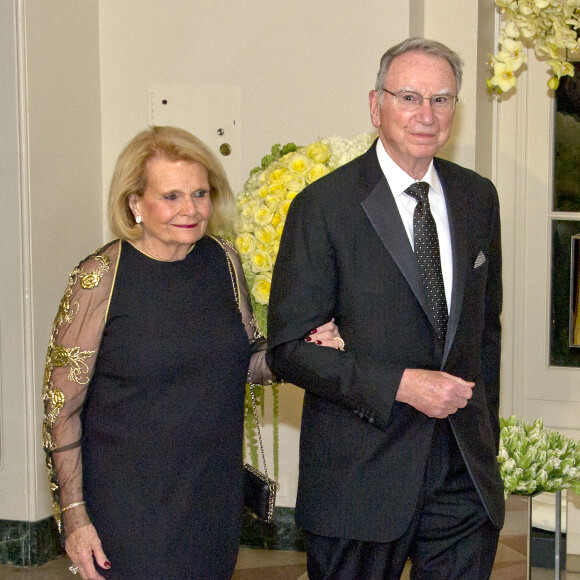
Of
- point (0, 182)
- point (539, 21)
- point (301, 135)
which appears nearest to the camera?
point (539, 21)

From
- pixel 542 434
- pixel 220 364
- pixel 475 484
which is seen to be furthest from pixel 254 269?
pixel 542 434

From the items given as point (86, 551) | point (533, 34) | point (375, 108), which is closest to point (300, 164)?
point (375, 108)

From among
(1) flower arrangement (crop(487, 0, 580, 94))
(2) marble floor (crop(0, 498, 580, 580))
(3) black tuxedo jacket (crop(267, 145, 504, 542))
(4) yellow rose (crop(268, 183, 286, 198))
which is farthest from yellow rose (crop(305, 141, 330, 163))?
(2) marble floor (crop(0, 498, 580, 580))

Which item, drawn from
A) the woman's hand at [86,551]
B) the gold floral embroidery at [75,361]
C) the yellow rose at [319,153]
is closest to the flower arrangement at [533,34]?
the yellow rose at [319,153]

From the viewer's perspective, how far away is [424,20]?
346 centimetres

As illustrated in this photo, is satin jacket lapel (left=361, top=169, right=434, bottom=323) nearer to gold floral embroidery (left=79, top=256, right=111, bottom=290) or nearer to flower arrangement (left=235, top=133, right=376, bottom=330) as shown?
flower arrangement (left=235, top=133, right=376, bottom=330)

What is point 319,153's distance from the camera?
2607 millimetres

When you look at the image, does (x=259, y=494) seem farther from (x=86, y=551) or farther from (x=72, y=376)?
(x=72, y=376)

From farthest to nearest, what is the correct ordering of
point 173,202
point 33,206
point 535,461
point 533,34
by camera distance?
point 33,206, point 533,34, point 535,461, point 173,202

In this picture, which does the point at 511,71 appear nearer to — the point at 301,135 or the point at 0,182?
the point at 301,135

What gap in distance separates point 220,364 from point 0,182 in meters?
1.89

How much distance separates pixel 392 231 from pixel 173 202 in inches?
22.7

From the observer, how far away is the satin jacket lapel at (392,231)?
2043 millimetres

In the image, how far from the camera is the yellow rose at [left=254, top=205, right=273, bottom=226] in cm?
256
